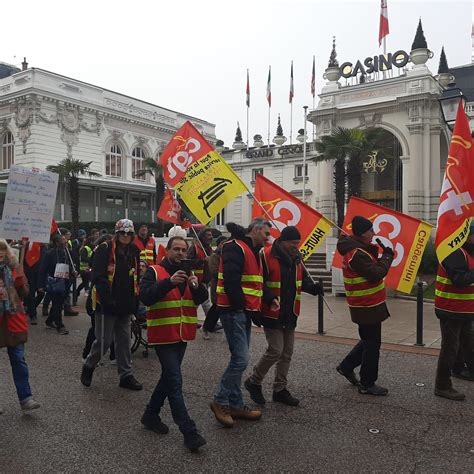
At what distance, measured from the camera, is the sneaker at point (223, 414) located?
4.54m

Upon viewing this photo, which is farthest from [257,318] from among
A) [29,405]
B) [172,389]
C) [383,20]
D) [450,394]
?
[383,20]

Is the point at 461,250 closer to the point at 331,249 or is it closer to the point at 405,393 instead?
the point at 405,393

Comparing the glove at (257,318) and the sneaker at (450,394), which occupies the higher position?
the glove at (257,318)

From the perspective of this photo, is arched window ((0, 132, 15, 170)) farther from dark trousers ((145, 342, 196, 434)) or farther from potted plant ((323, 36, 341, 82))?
dark trousers ((145, 342, 196, 434))

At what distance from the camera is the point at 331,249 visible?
17.0 metres

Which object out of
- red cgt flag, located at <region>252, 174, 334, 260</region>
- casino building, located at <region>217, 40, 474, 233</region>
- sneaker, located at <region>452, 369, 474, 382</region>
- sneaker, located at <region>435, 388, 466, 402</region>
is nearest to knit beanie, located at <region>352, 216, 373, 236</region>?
red cgt flag, located at <region>252, 174, 334, 260</region>

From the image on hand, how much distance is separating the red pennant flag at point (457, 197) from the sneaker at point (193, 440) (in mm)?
3204

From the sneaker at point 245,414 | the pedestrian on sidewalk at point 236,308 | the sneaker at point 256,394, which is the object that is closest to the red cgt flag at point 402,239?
the pedestrian on sidewalk at point 236,308

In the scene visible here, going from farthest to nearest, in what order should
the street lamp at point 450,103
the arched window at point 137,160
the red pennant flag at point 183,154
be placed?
the arched window at point 137,160 → the street lamp at point 450,103 → the red pennant flag at point 183,154

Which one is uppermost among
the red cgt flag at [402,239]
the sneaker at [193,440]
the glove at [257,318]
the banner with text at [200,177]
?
the banner with text at [200,177]

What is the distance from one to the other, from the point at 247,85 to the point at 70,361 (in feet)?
136

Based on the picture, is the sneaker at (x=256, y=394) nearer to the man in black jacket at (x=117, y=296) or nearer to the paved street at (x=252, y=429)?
the paved street at (x=252, y=429)

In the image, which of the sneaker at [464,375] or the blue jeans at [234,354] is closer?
the blue jeans at [234,354]

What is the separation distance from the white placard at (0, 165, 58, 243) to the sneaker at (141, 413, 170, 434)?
3084mm
